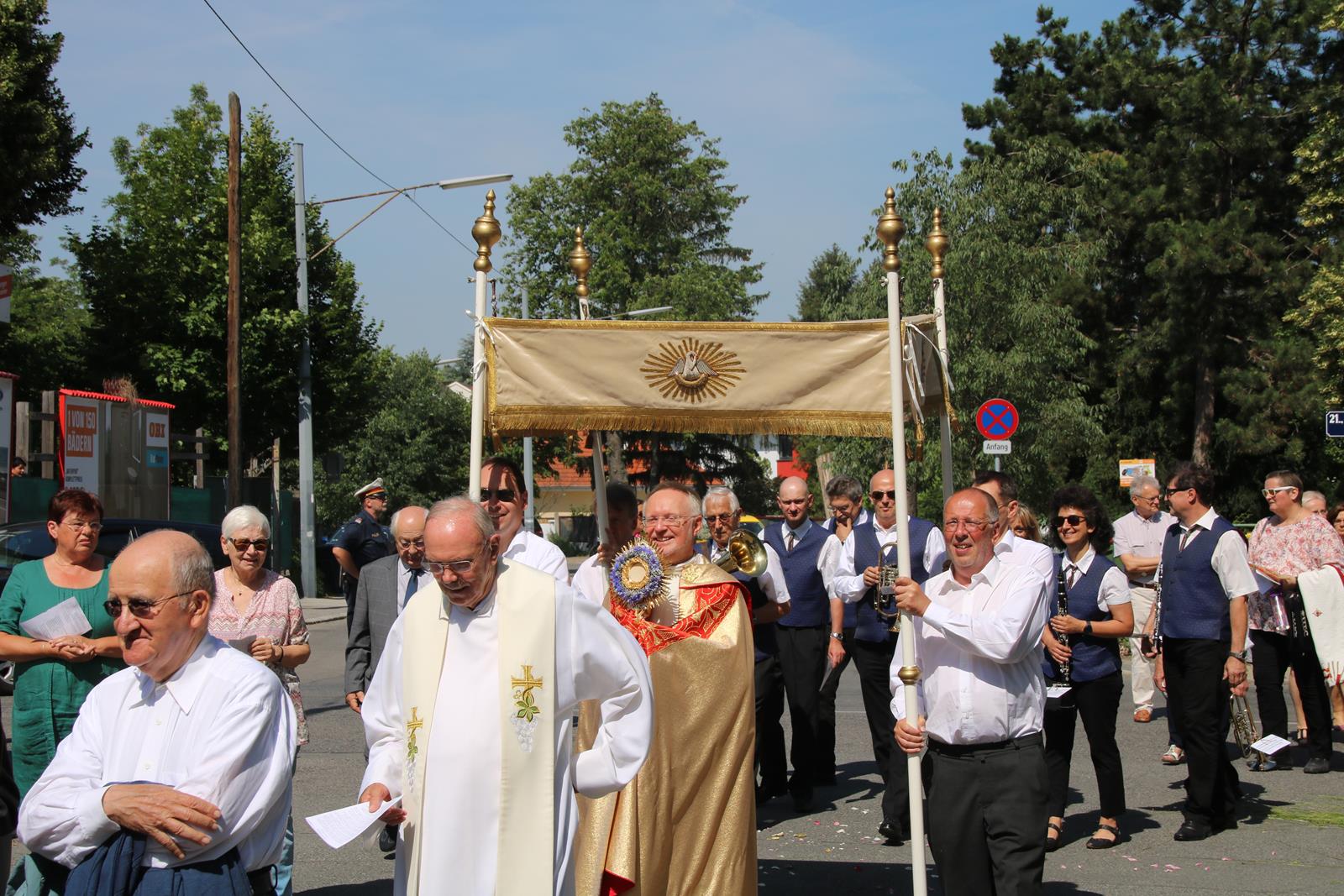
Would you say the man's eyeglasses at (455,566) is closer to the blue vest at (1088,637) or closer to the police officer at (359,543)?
the blue vest at (1088,637)

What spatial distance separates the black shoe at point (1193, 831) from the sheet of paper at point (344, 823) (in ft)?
17.6

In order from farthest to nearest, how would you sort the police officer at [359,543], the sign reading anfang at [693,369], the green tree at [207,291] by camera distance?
the green tree at [207,291] < the police officer at [359,543] < the sign reading anfang at [693,369]

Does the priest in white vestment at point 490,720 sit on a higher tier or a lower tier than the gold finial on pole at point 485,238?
lower

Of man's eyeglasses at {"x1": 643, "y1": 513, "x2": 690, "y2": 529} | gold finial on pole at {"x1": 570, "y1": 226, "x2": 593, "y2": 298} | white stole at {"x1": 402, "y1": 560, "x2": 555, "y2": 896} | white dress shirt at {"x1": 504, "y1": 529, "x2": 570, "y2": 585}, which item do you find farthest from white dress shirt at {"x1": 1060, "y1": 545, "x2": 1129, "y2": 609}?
white stole at {"x1": 402, "y1": 560, "x2": 555, "y2": 896}

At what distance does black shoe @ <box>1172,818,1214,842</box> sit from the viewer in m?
7.57

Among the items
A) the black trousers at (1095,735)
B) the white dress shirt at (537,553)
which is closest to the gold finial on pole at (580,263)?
the white dress shirt at (537,553)

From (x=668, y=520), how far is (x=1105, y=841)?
336 centimetres

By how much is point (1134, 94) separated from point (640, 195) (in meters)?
23.9

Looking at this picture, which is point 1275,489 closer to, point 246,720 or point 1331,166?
point 246,720

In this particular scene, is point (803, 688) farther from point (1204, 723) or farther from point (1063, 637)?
point (1204, 723)

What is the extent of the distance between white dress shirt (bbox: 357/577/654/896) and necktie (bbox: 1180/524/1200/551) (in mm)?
4791

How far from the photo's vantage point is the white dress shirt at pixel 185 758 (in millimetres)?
3326

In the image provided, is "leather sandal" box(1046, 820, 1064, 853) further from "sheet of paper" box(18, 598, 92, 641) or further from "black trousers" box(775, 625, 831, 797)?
"sheet of paper" box(18, 598, 92, 641)

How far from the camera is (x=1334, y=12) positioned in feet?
94.6
